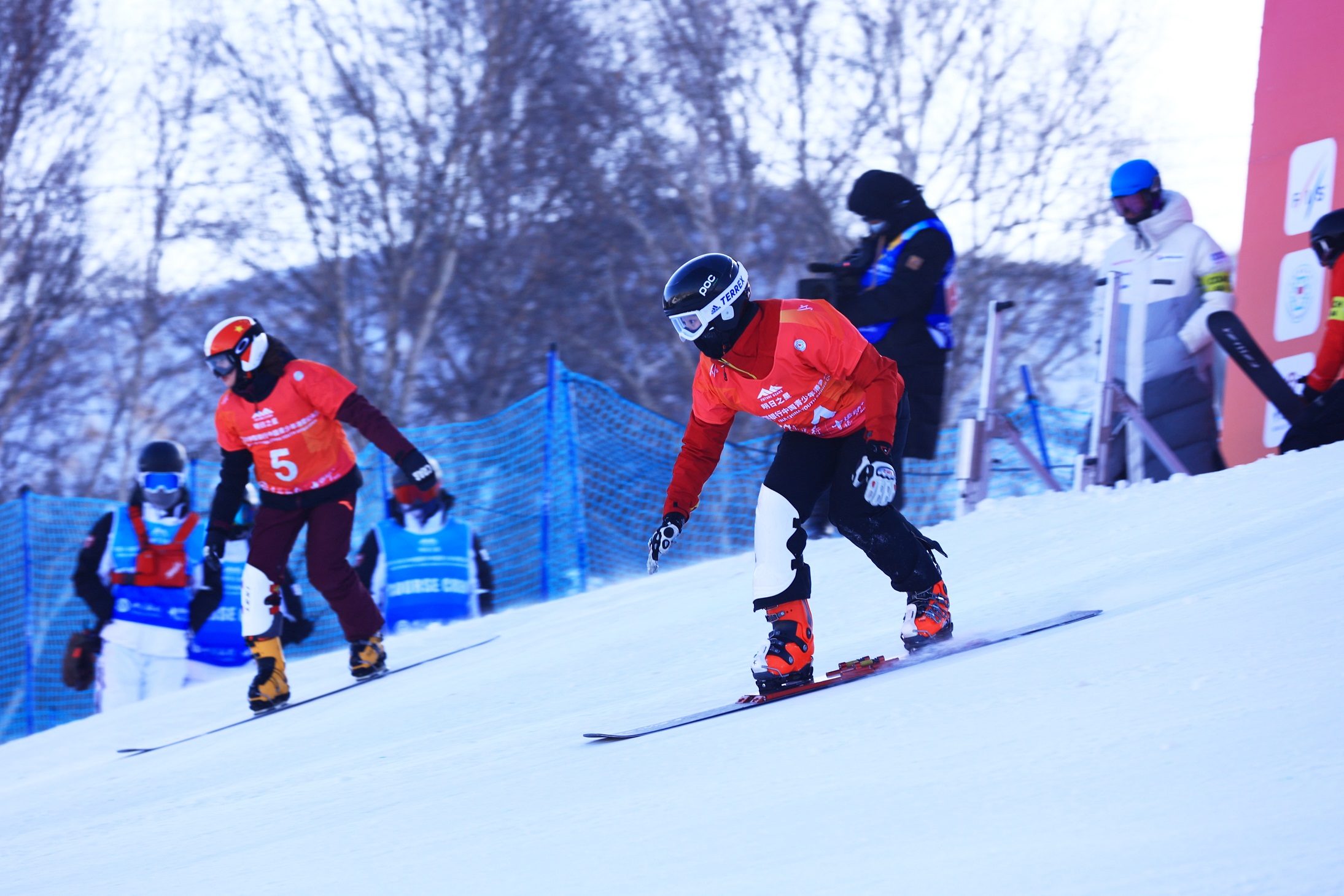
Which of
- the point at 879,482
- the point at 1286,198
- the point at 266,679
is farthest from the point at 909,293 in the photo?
the point at 1286,198

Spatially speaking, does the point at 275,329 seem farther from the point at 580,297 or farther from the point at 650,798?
the point at 650,798

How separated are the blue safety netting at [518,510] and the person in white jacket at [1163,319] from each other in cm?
226

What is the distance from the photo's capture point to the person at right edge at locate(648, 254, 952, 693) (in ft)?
12.2

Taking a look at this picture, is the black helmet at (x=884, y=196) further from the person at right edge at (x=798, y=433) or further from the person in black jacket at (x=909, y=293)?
the person at right edge at (x=798, y=433)

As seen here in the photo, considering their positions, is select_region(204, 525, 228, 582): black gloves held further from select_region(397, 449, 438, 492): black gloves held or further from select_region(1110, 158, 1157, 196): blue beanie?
select_region(1110, 158, 1157, 196): blue beanie

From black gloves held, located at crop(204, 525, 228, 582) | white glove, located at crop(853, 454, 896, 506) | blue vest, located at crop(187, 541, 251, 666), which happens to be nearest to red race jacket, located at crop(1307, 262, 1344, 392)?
white glove, located at crop(853, 454, 896, 506)

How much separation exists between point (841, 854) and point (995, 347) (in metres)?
4.75

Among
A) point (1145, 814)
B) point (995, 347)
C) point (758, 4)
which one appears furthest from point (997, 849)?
point (758, 4)

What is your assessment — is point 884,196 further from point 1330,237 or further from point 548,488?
point 548,488

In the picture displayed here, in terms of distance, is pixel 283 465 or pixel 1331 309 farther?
pixel 283 465

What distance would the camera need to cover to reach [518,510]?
34.3 ft

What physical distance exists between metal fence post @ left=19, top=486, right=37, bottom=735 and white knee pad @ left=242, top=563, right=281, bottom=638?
4.57 metres

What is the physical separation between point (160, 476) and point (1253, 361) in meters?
6.16

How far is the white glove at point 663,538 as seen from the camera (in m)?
3.84
